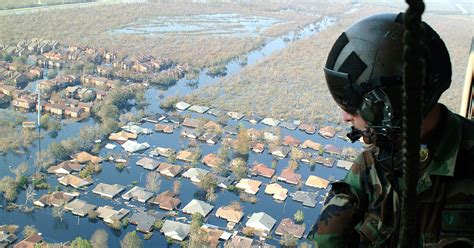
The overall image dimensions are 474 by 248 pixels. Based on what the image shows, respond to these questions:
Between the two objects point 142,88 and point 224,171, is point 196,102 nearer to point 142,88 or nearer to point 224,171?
point 142,88

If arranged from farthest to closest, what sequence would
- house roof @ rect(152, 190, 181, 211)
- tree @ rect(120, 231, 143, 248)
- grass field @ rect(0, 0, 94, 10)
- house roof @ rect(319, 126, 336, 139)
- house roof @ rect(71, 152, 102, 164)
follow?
grass field @ rect(0, 0, 94, 10) < house roof @ rect(319, 126, 336, 139) < house roof @ rect(71, 152, 102, 164) < house roof @ rect(152, 190, 181, 211) < tree @ rect(120, 231, 143, 248)

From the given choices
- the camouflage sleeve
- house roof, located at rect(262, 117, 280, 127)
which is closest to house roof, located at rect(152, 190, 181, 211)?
house roof, located at rect(262, 117, 280, 127)

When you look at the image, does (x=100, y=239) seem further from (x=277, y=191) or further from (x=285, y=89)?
(x=285, y=89)

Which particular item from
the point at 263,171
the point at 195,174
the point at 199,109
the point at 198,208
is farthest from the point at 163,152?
the point at 199,109

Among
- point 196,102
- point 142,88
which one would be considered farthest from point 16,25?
point 196,102

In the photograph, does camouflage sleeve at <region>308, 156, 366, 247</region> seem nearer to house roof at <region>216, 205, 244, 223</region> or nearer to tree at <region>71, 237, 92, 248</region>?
tree at <region>71, 237, 92, 248</region>

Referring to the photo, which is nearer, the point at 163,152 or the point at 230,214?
the point at 230,214

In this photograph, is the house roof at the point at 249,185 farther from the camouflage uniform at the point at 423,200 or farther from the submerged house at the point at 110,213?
the camouflage uniform at the point at 423,200
